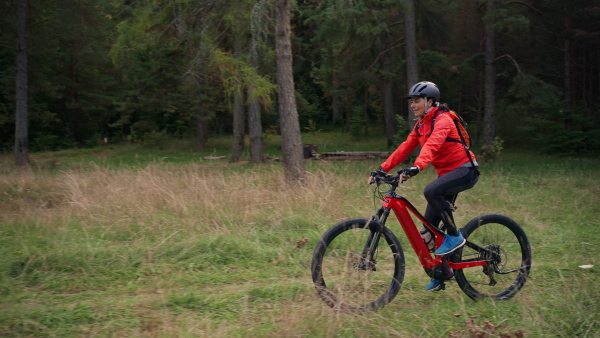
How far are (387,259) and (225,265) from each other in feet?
7.49

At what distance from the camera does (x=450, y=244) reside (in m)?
4.98

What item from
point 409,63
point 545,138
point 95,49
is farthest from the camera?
point 95,49

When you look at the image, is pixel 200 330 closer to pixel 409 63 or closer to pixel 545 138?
pixel 409 63

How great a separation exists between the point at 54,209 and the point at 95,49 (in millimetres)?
29688

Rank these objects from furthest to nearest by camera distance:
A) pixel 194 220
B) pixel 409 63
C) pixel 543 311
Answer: pixel 409 63
pixel 194 220
pixel 543 311

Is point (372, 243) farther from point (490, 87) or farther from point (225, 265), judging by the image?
point (490, 87)

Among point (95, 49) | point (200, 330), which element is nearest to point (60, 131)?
point (95, 49)

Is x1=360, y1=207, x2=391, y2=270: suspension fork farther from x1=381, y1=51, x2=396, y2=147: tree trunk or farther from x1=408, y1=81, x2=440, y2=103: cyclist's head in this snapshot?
x1=381, y1=51, x2=396, y2=147: tree trunk

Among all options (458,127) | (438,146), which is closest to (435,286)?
(438,146)

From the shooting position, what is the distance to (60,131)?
3884 cm

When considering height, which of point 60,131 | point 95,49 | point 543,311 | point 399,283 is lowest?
point 543,311

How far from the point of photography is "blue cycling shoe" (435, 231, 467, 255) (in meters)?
4.95

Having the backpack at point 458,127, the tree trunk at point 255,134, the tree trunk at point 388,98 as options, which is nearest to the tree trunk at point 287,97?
the backpack at point 458,127

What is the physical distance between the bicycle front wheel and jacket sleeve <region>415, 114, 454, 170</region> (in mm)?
753
